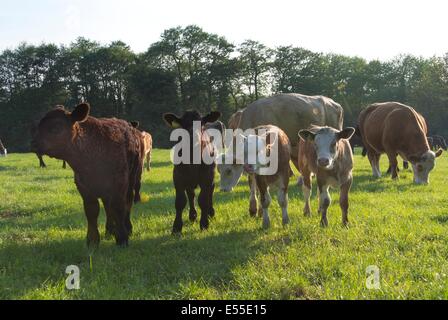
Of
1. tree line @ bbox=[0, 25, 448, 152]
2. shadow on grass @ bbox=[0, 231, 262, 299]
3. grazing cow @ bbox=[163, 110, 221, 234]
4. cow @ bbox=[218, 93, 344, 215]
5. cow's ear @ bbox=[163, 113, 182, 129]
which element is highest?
tree line @ bbox=[0, 25, 448, 152]

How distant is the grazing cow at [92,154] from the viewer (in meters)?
5.38

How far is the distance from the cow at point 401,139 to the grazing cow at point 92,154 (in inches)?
360

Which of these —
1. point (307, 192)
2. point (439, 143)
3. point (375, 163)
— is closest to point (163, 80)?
point (439, 143)

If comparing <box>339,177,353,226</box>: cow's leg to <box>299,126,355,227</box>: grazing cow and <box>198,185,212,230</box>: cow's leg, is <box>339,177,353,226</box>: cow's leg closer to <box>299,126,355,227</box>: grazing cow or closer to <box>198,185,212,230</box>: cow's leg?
<box>299,126,355,227</box>: grazing cow

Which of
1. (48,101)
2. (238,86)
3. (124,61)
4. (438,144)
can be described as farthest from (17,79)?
(438,144)

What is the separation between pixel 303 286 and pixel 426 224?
12.3 ft

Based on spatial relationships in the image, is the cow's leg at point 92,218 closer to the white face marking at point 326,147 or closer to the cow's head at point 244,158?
the cow's head at point 244,158

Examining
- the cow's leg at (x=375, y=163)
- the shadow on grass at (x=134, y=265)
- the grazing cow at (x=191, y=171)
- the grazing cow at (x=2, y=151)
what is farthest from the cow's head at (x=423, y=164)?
the grazing cow at (x=2, y=151)

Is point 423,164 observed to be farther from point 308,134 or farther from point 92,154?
point 92,154

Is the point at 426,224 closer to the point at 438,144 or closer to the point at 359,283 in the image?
the point at 359,283

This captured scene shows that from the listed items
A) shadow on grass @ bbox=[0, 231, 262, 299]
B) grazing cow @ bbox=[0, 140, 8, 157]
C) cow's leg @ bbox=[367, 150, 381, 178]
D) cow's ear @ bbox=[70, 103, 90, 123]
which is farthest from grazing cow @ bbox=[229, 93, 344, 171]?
grazing cow @ bbox=[0, 140, 8, 157]

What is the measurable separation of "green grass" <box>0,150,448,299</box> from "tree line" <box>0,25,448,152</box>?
4334 cm

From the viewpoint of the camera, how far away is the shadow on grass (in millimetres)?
4354

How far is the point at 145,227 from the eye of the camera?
734 cm
